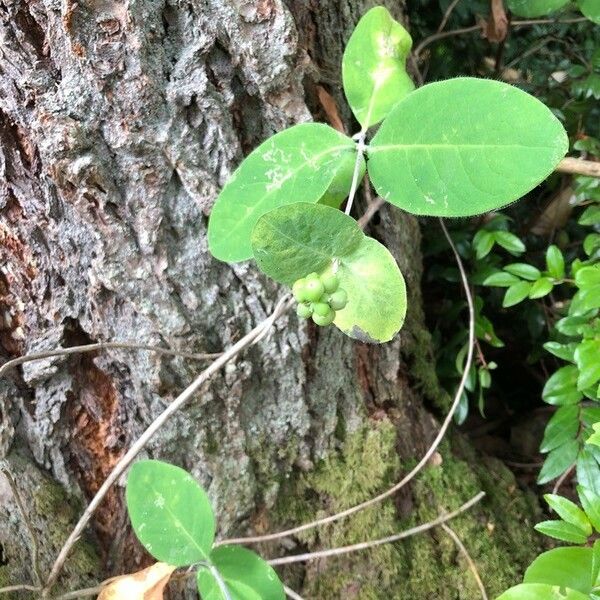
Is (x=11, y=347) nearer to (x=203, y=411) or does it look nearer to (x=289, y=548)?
(x=203, y=411)

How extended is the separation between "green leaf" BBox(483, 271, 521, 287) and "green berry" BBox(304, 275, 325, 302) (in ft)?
1.68

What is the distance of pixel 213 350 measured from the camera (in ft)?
2.66

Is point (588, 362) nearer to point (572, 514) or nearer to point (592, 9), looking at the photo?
point (572, 514)

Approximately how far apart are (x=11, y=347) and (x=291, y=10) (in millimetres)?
555

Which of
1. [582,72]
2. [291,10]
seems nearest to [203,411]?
[291,10]

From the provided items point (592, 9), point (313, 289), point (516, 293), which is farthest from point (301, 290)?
point (592, 9)

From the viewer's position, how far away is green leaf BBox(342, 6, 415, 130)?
0.69 m

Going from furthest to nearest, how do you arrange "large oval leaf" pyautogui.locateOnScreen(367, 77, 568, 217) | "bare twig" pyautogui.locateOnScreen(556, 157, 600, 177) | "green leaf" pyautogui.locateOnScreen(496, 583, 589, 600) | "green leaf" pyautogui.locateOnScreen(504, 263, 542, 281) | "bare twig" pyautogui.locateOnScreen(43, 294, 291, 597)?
"green leaf" pyautogui.locateOnScreen(504, 263, 542, 281), "bare twig" pyautogui.locateOnScreen(556, 157, 600, 177), "bare twig" pyautogui.locateOnScreen(43, 294, 291, 597), "green leaf" pyautogui.locateOnScreen(496, 583, 589, 600), "large oval leaf" pyautogui.locateOnScreen(367, 77, 568, 217)

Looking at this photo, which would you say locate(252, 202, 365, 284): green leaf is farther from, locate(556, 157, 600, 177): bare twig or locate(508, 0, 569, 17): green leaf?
locate(508, 0, 569, 17): green leaf

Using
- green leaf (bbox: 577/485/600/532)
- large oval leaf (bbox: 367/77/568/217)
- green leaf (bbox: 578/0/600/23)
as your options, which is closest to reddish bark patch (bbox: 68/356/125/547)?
large oval leaf (bbox: 367/77/568/217)

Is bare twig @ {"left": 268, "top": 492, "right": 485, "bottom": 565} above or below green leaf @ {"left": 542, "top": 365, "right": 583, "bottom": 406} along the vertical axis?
below

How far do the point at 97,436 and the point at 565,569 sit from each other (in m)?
0.60

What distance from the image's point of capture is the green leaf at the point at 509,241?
3.31 feet

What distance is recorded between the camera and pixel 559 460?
908 millimetres
